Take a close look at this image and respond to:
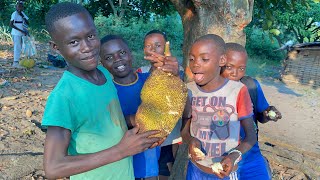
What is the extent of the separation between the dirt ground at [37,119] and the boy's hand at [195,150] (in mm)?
2128

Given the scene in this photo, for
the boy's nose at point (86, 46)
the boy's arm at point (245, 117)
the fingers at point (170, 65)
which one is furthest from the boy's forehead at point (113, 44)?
the boy's arm at point (245, 117)

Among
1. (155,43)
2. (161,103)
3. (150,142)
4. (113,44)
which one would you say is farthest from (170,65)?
(155,43)

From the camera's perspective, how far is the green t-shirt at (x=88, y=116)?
1.19 m

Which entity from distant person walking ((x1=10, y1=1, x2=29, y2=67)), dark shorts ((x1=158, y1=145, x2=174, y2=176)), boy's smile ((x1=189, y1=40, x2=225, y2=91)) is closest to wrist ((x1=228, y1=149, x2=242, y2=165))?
boy's smile ((x1=189, y1=40, x2=225, y2=91))

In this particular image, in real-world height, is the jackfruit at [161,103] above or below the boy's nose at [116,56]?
below

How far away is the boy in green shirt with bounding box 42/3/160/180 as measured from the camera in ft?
3.79

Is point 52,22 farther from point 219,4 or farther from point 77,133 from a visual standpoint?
point 219,4

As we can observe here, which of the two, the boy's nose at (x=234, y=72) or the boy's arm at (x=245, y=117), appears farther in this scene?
the boy's nose at (x=234, y=72)

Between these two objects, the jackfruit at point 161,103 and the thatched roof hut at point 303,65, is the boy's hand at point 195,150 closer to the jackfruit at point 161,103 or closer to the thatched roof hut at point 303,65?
the jackfruit at point 161,103

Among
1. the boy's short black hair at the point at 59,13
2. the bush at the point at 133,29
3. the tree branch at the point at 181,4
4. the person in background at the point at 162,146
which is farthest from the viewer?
the bush at the point at 133,29

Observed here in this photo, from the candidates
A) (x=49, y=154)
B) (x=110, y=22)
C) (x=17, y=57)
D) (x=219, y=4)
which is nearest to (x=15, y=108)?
(x=17, y=57)

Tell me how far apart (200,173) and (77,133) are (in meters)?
0.88

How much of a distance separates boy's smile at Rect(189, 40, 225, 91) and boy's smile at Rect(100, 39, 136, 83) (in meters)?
0.47

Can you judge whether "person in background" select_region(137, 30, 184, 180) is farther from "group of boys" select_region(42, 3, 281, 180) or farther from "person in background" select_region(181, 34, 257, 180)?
"person in background" select_region(181, 34, 257, 180)
